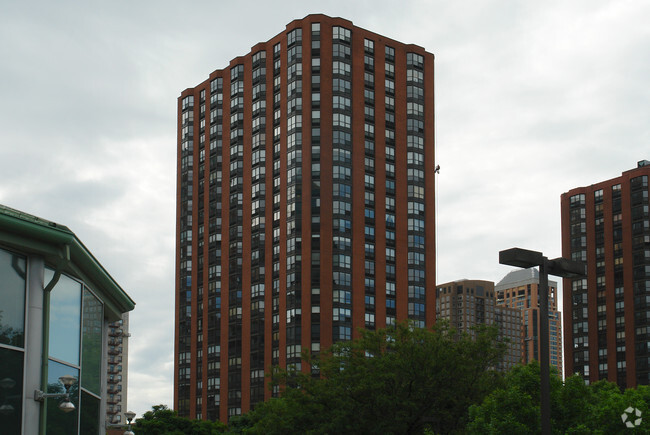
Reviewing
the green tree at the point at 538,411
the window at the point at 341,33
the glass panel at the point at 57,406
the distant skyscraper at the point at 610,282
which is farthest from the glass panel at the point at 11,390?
the distant skyscraper at the point at 610,282

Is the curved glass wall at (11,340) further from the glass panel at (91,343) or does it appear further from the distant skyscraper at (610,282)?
the distant skyscraper at (610,282)

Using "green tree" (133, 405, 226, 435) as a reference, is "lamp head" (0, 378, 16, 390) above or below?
above

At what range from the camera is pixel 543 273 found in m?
19.2

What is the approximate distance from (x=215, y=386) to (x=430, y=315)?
37009 mm

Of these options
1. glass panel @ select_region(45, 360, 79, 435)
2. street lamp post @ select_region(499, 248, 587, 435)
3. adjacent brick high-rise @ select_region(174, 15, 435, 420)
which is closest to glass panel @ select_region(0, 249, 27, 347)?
glass panel @ select_region(45, 360, 79, 435)

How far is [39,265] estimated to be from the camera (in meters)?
23.1

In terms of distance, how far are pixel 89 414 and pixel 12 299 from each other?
9048 mm

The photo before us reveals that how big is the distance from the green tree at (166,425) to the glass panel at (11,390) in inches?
3190

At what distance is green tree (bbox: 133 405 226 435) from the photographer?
102m

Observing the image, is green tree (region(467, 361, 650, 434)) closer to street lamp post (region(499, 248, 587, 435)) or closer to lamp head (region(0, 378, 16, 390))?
street lamp post (region(499, 248, 587, 435))

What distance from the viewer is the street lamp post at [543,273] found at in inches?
731

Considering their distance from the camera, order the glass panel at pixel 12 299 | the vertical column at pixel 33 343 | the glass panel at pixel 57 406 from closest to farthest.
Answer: the glass panel at pixel 12 299 → the vertical column at pixel 33 343 → the glass panel at pixel 57 406

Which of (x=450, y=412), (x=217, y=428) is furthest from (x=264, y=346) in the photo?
(x=450, y=412)

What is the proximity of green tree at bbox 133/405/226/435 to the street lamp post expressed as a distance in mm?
86372
